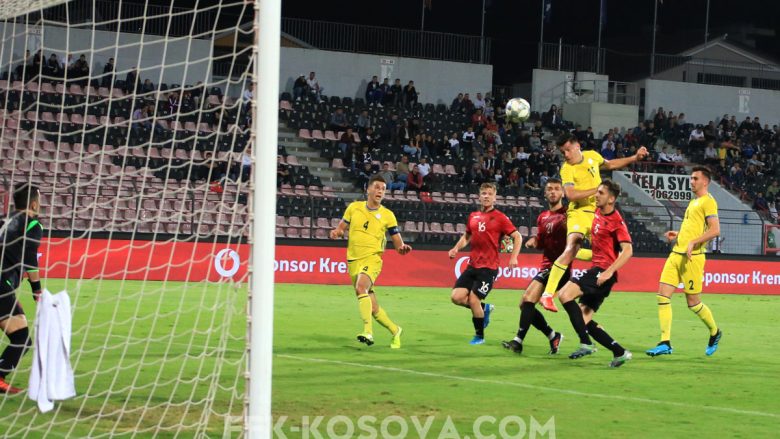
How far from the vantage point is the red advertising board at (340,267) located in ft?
65.7

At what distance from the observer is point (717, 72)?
1762 inches

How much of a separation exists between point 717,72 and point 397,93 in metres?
17.4

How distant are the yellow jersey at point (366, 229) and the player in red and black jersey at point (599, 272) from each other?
7.57 ft

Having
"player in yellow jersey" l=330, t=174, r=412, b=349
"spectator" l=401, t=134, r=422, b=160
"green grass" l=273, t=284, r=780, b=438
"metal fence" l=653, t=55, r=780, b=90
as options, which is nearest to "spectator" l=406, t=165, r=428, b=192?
"spectator" l=401, t=134, r=422, b=160

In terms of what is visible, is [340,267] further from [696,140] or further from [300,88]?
[696,140]

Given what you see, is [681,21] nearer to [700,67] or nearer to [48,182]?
[700,67]

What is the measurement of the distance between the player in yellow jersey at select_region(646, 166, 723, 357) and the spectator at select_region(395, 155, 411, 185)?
16740 mm

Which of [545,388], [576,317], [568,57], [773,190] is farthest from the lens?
[568,57]

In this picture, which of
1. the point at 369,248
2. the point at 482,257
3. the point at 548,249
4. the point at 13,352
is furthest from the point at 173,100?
the point at 13,352

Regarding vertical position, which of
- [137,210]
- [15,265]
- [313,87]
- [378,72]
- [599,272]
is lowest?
[599,272]

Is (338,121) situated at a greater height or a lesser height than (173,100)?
lesser

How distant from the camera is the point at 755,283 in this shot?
88.3ft

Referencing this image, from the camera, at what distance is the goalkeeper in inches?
328

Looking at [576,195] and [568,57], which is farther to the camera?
[568,57]
